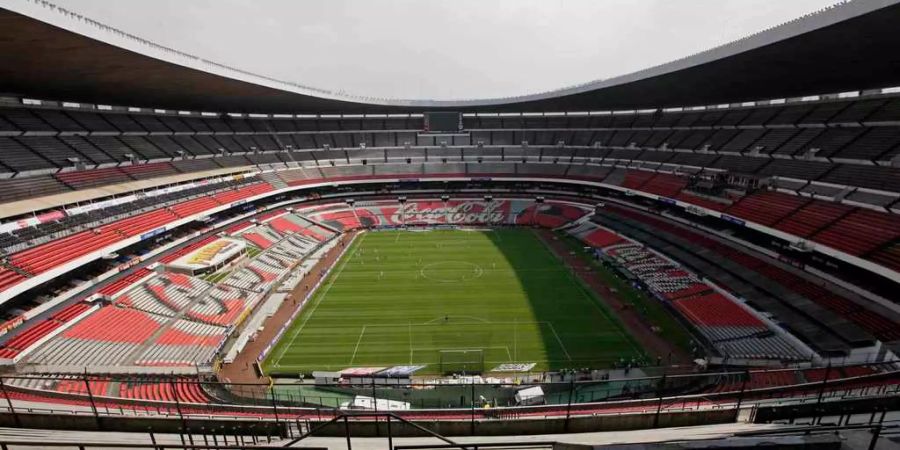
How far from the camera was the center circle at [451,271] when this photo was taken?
108ft

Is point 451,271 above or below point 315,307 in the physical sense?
above

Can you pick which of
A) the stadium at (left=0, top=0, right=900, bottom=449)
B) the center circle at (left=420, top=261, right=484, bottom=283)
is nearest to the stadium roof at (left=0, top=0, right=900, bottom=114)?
the stadium at (left=0, top=0, right=900, bottom=449)

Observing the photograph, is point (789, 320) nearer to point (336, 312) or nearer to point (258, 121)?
point (336, 312)

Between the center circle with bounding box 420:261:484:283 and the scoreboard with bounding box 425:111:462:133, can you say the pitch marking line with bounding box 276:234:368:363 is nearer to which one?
the center circle with bounding box 420:261:484:283

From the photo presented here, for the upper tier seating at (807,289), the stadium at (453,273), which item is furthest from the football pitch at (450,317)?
the upper tier seating at (807,289)

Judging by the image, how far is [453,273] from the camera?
34.0 meters

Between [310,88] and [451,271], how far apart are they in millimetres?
23780

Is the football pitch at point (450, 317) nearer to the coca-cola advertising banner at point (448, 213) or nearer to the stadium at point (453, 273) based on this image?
the stadium at point (453, 273)

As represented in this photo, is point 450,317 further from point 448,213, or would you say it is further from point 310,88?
point 310,88

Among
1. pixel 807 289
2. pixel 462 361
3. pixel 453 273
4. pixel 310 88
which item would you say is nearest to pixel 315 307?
pixel 453 273

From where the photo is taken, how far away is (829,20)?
16.0 metres

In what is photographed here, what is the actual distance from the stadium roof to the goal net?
20.3 metres

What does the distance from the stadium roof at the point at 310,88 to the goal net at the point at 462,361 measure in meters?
20.3

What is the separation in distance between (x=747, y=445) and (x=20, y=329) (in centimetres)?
2603
